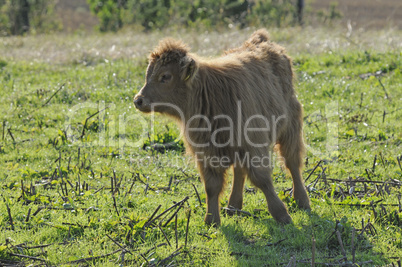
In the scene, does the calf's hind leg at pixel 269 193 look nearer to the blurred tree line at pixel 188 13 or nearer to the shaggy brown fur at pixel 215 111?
the shaggy brown fur at pixel 215 111

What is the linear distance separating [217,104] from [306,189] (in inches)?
67.2

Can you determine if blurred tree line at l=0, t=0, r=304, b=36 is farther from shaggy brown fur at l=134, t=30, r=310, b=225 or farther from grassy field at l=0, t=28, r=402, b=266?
shaggy brown fur at l=134, t=30, r=310, b=225

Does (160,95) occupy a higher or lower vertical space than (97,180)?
higher

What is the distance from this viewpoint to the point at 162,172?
7230mm

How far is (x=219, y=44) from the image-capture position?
13492 millimetres

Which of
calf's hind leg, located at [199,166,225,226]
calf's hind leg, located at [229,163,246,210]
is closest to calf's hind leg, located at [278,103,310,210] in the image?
calf's hind leg, located at [229,163,246,210]

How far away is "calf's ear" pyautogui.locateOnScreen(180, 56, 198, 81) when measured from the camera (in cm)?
526

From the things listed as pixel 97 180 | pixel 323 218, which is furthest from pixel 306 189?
pixel 97 180

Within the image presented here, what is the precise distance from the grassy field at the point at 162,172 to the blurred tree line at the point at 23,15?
25.8 feet

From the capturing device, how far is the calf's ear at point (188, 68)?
526 cm

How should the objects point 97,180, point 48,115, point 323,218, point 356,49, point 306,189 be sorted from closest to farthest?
point 323,218
point 306,189
point 97,180
point 48,115
point 356,49

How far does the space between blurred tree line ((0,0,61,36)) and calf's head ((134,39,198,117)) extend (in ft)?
51.4

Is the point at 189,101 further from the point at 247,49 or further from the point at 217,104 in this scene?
the point at 247,49

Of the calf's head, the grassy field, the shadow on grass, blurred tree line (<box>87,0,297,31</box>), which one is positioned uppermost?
blurred tree line (<box>87,0,297,31</box>)
